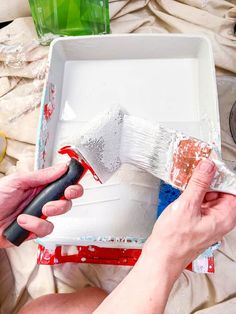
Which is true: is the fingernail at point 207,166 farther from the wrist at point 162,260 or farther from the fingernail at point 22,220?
the fingernail at point 22,220

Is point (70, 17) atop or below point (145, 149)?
atop

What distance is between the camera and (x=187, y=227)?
540 millimetres

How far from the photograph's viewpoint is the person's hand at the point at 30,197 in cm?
60

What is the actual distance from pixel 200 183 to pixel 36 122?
0.61m

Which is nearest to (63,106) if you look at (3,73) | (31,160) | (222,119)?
(31,160)

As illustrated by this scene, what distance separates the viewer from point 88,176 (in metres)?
0.84

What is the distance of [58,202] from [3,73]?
2.07 feet

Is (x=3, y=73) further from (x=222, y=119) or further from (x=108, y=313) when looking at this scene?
(x=108, y=313)

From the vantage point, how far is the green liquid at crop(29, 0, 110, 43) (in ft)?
3.43

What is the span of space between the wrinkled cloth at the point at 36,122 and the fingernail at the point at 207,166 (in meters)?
0.37

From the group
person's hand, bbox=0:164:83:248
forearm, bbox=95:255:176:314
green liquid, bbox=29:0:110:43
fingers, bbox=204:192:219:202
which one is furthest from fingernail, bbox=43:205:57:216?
green liquid, bbox=29:0:110:43

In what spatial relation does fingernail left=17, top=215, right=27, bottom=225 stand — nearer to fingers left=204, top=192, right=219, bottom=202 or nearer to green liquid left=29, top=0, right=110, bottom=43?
fingers left=204, top=192, right=219, bottom=202

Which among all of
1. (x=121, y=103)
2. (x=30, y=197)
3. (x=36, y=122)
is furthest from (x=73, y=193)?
(x=36, y=122)

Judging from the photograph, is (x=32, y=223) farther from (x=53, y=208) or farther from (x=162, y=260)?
(x=162, y=260)
